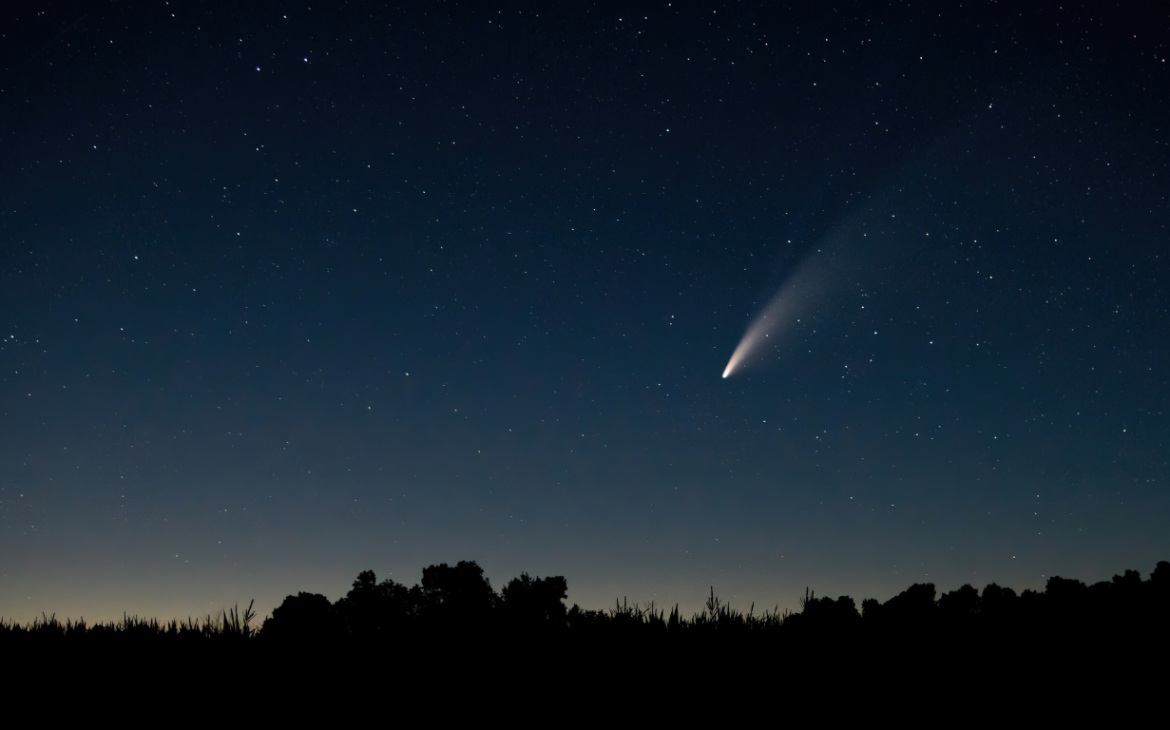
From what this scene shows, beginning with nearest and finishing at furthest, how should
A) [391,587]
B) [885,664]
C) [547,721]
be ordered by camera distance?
[547,721], [885,664], [391,587]

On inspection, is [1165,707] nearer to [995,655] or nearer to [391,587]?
[995,655]

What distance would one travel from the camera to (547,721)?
498cm

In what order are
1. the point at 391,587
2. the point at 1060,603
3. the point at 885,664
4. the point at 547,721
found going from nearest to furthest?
1. the point at 547,721
2. the point at 885,664
3. the point at 1060,603
4. the point at 391,587

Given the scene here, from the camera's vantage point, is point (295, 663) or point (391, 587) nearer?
point (295, 663)

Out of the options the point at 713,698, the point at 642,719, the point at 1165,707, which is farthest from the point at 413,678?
the point at 1165,707

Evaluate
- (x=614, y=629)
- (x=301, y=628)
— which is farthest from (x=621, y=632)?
(x=301, y=628)

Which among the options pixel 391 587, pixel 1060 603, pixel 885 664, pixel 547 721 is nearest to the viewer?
pixel 547 721

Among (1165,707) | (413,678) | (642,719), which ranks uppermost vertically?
(413,678)

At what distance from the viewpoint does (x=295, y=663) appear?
5141 millimetres

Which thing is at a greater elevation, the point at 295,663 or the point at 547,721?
the point at 295,663

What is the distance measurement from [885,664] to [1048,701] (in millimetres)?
1206

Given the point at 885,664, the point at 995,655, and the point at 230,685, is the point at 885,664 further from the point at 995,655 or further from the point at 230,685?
the point at 230,685

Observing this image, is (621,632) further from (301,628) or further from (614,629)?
(301,628)

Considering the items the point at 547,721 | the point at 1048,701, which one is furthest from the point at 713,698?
the point at 1048,701
